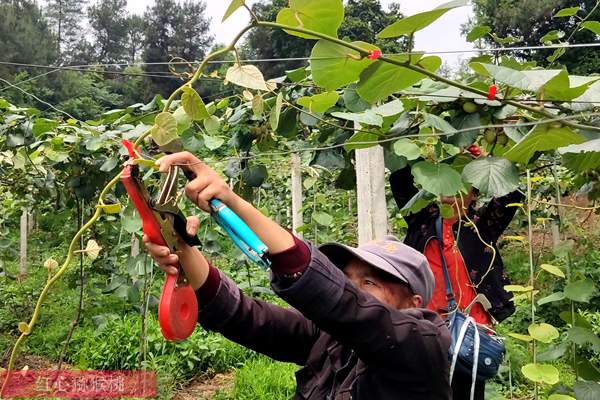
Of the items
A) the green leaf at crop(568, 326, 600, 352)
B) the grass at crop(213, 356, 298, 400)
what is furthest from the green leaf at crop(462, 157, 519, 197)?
the grass at crop(213, 356, 298, 400)

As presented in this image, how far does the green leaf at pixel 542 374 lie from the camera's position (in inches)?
54.1

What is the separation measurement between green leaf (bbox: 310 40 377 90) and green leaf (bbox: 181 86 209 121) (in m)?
0.15

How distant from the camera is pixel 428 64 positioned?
0.86 metres

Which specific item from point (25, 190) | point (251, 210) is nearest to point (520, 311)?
point (25, 190)

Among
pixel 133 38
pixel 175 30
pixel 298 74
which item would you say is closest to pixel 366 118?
pixel 298 74

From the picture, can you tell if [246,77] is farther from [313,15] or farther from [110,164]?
[110,164]

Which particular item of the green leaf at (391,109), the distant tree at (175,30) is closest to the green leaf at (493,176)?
the green leaf at (391,109)

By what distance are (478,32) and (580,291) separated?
0.66 m

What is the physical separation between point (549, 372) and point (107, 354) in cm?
266

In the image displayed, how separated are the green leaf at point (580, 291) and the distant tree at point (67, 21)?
36566mm

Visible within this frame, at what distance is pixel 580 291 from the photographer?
1400 mm

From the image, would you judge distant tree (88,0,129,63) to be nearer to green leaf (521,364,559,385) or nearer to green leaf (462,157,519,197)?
green leaf (521,364,559,385)

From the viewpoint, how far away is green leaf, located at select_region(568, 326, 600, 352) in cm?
125

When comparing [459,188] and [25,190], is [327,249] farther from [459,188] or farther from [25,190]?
[25,190]
